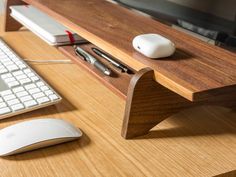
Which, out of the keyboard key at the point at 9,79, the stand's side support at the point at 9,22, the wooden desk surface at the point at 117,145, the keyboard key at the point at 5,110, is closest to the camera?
the wooden desk surface at the point at 117,145

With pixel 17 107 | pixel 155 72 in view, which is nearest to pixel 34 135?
pixel 17 107

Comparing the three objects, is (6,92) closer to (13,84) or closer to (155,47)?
(13,84)

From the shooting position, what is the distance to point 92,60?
852 mm

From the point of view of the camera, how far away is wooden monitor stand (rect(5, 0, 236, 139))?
60cm

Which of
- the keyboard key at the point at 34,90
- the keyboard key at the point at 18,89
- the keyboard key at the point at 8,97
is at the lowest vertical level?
the keyboard key at the point at 8,97

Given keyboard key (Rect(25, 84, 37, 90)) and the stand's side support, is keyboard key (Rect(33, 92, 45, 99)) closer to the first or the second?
Answer: keyboard key (Rect(25, 84, 37, 90))

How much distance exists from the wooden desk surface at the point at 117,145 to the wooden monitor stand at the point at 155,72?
0.04 metres

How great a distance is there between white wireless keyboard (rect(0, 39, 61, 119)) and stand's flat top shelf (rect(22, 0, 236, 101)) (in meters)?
0.13

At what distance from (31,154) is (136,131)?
180 millimetres

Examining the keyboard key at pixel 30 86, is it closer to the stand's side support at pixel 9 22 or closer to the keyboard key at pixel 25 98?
the keyboard key at pixel 25 98

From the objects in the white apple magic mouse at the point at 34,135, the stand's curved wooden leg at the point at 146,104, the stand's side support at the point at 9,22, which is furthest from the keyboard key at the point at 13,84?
the stand's side support at the point at 9,22

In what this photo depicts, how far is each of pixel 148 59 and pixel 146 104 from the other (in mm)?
86

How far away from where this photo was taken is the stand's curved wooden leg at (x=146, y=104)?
24.4 inches

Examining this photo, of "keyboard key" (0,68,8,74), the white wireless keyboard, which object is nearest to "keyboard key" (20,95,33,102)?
the white wireless keyboard
